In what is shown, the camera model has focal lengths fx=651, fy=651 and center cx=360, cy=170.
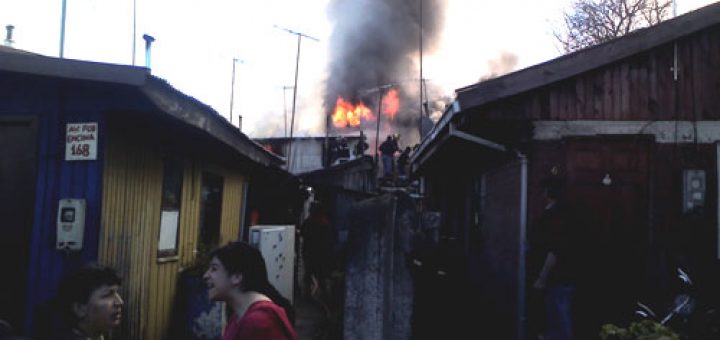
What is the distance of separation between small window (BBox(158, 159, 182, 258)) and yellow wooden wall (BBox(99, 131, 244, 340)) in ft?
0.41

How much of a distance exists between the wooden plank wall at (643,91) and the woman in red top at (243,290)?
5720mm

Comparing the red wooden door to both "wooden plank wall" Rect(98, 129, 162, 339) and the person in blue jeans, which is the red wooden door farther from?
"wooden plank wall" Rect(98, 129, 162, 339)

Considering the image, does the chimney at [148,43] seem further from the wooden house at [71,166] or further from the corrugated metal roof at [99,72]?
the corrugated metal roof at [99,72]

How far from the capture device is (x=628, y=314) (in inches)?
322

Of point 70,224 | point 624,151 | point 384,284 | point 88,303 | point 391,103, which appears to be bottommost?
point 384,284

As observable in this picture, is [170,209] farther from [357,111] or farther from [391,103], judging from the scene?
[391,103]

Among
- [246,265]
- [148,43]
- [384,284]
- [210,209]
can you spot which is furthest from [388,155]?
[246,265]

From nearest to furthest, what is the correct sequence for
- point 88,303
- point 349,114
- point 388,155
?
point 88,303, point 388,155, point 349,114

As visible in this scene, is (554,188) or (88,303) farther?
(554,188)

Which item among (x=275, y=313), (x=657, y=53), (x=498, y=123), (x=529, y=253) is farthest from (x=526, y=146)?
(x=275, y=313)

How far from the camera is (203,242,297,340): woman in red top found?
2965 mm

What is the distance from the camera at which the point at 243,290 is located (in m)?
3.17

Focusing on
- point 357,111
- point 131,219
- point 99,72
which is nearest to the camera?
point 99,72

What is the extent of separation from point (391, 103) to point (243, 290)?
36.6 metres
